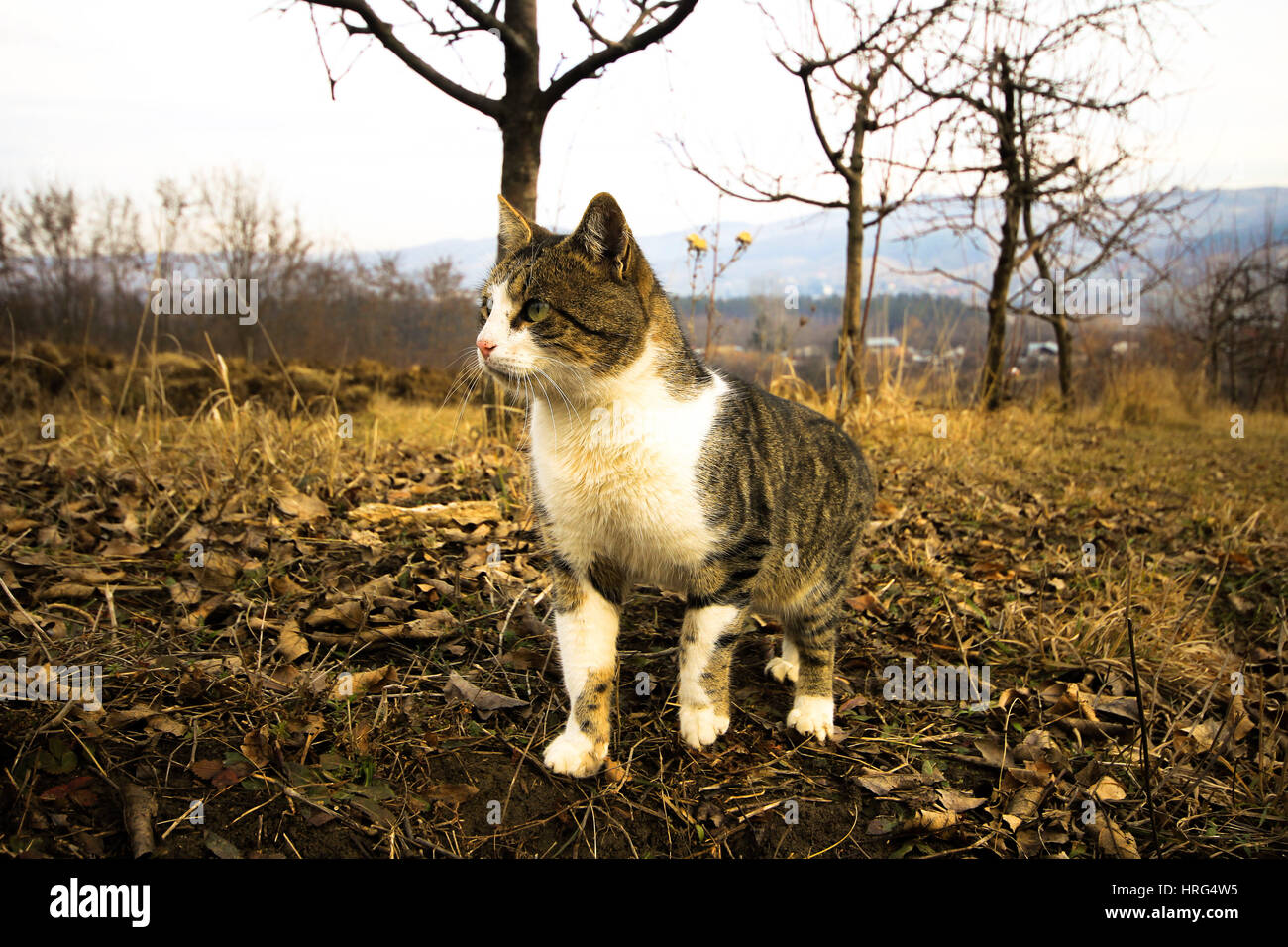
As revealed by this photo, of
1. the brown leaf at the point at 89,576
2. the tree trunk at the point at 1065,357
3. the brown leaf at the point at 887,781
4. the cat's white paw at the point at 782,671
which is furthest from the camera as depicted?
the tree trunk at the point at 1065,357

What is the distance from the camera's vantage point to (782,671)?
291 cm

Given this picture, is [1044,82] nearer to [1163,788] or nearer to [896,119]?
[896,119]

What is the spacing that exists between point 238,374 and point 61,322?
4142 millimetres

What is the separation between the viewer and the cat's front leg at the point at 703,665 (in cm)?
227

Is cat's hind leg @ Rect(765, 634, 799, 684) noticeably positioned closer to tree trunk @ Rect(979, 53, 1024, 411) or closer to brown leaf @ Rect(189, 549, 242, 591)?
brown leaf @ Rect(189, 549, 242, 591)

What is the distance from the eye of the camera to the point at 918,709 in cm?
265

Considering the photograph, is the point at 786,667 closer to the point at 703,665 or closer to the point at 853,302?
the point at 703,665

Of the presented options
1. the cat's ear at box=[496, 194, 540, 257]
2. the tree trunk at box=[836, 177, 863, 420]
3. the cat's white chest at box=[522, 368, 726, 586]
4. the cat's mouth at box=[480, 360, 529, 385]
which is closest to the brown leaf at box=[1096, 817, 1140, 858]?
the cat's white chest at box=[522, 368, 726, 586]

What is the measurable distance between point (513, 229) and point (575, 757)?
1.78m

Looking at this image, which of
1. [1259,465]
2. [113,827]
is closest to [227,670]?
[113,827]

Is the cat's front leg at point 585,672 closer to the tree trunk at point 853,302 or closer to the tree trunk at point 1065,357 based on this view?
the tree trunk at point 853,302

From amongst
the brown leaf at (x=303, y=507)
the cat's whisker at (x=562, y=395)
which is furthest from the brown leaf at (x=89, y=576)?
the cat's whisker at (x=562, y=395)

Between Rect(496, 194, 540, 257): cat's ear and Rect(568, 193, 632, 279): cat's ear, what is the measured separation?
348 mm

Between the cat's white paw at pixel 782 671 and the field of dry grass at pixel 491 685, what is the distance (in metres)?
0.06
